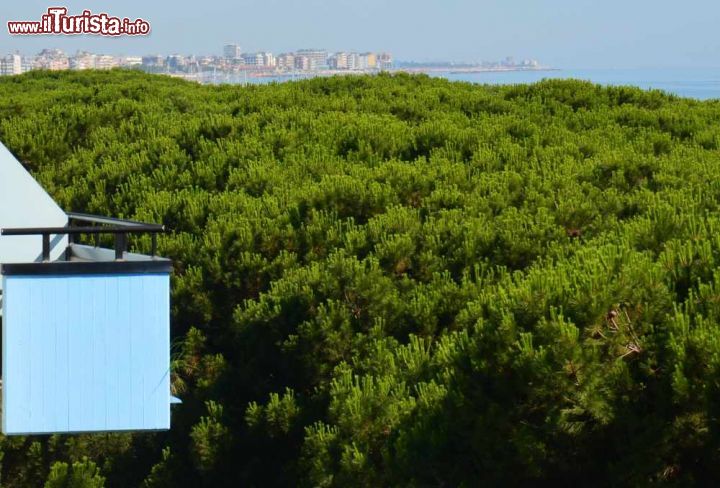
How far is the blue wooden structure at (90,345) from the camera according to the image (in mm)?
2865

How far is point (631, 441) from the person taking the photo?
12.6 ft

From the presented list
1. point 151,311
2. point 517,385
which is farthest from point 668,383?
point 151,311

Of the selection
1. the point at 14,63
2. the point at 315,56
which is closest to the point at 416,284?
the point at 315,56

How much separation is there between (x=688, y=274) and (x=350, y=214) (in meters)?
3.29

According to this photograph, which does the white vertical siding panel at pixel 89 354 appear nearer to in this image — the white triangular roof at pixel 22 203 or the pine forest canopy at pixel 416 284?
the white triangular roof at pixel 22 203

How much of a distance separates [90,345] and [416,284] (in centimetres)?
348

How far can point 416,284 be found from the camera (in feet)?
20.3

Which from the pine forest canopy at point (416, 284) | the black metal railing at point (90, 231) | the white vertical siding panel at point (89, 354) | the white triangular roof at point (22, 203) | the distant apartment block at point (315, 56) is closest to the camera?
the white vertical siding panel at point (89, 354)

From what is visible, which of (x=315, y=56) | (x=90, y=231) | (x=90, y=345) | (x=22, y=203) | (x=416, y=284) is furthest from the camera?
(x=315, y=56)

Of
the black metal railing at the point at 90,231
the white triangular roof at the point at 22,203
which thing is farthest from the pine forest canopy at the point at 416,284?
the white triangular roof at the point at 22,203

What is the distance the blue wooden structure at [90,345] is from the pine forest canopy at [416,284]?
5.37 feet

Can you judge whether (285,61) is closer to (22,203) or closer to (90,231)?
(22,203)

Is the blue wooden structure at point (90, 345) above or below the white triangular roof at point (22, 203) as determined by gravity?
below

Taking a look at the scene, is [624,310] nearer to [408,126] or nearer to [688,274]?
[688,274]
